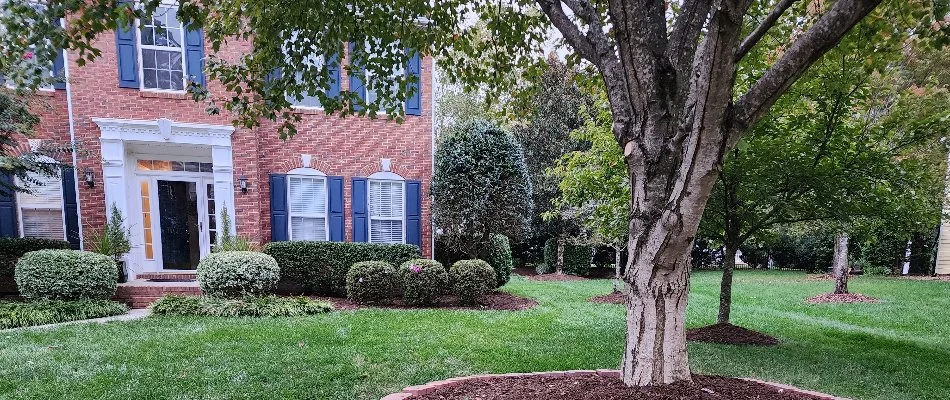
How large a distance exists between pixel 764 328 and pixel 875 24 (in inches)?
169

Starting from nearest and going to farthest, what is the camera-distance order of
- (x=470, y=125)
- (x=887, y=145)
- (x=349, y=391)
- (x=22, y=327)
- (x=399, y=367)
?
(x=349, y=391) < (x=399, y=367) < (x=887, y=145) < (x=22, y=327) < (x=470, y=125)

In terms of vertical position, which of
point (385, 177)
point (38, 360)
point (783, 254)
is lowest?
point (783, 254)

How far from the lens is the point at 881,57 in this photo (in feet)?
11.4

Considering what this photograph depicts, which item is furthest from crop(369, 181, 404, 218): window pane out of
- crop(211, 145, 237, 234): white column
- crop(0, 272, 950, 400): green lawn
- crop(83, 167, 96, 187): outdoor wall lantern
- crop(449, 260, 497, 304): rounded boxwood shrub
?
crop(83, 167, 96, 187): outdoor wall lantern

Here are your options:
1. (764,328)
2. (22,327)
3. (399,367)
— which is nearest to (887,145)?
(764,328)

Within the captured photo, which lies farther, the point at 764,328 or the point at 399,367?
the point at 764,328

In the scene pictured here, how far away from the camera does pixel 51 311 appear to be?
6.06 meters

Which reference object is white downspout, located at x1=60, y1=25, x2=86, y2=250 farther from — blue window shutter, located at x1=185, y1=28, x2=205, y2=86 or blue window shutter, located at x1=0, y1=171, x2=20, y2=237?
blue window shutter, located at x1=185, y1=28, x2=205, y2=86

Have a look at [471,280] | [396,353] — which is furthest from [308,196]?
[396,353]

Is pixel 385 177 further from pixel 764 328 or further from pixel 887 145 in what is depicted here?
pixel 887 145

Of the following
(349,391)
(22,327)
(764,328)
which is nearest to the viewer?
(349,391)

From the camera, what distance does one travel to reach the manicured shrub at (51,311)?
5800mm

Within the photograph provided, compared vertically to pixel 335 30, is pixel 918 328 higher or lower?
lower

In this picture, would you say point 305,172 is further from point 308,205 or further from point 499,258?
point 499,258
